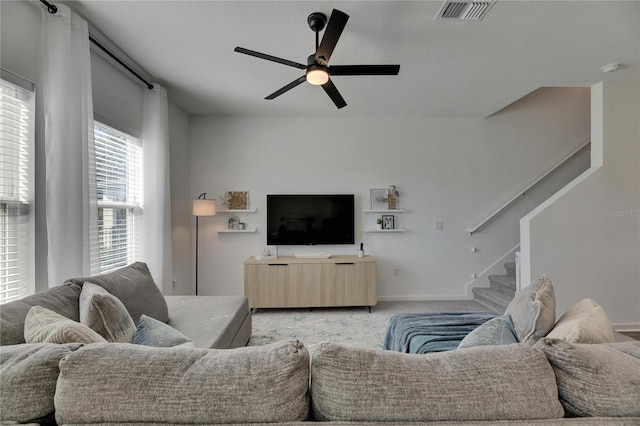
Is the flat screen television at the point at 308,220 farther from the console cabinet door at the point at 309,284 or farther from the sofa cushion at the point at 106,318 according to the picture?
the sofa cushion at the point at 106,318

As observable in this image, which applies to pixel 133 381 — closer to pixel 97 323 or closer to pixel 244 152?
pixel 97 323

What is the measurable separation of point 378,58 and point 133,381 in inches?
111

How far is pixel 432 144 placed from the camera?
14.3ft

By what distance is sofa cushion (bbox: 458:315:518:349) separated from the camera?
130cm

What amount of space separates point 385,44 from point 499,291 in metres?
3.53

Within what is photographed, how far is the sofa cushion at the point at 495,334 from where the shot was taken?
1305 mm

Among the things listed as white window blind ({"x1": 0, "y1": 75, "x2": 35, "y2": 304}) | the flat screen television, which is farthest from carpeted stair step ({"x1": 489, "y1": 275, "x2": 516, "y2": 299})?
white window blind ({"x1": 0, "y1": 75, "x2": 35, "y2": 304})

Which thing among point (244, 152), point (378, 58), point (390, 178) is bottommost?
point (390, 178)

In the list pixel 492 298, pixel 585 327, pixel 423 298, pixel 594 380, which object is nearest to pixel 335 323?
pixel 423 298

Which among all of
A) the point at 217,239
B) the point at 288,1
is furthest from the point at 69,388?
the point at 217,239

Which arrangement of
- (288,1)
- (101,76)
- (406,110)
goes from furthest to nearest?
(406,110)
(101,76)
(288,1)

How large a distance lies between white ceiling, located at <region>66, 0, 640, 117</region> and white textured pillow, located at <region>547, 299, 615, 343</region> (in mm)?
1984

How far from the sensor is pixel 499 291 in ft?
13.2

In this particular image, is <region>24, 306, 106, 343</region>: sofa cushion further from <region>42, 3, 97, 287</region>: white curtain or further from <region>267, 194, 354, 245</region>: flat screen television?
<region>267, 194, 354, 245</region>: flat screen television
